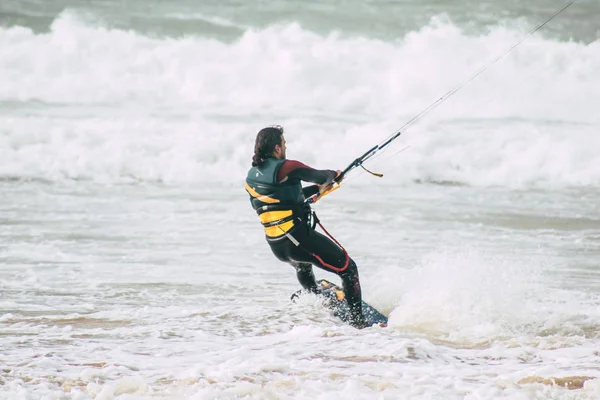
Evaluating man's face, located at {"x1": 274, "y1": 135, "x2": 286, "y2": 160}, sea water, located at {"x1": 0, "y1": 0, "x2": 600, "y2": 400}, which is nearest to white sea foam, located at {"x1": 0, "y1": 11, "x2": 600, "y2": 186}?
sea water, located at {"x1": 0, "y1": 0, "x2": 600, "y2": 400}

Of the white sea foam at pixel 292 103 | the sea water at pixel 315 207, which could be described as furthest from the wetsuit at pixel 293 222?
the white sea foam at pixel 292 103

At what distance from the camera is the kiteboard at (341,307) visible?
581 cm

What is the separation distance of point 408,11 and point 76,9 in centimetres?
1256

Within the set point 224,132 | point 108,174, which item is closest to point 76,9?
point 224,132

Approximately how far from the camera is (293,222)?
554 cm

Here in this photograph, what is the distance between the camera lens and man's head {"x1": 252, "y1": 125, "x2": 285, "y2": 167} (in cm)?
544

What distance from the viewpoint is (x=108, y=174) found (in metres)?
18.5

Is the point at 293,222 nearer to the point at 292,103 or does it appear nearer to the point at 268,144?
the point at 268,144

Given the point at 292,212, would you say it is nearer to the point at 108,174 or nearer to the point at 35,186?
the point at 35,186

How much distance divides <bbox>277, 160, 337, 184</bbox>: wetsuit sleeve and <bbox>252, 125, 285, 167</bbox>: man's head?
0.17 metres

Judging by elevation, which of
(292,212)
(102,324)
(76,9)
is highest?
(76,9)

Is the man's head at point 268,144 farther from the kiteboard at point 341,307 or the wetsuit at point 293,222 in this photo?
the kiteboard at point 341,307

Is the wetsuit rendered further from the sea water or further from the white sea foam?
the white sea foam

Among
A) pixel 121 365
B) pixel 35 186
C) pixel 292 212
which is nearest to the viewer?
pixel 121 365
